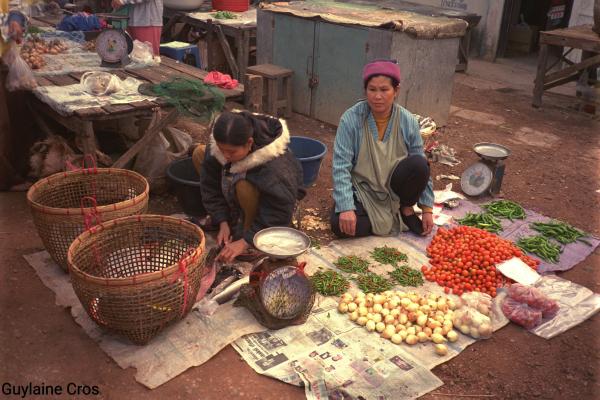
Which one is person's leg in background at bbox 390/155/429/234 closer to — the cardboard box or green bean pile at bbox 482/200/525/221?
green bean pile at bbox 482/200/525/221

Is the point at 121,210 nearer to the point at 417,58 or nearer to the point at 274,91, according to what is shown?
the point at 274,91

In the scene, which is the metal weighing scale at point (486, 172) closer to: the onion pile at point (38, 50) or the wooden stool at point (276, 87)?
the wooden stool at point (276, 87)

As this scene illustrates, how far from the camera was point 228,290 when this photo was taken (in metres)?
3.22

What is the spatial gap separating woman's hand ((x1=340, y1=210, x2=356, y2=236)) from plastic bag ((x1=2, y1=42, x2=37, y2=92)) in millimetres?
2697

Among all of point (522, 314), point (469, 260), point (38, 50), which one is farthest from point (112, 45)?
point (522, 314)

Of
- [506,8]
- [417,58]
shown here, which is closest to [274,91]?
[417,58]

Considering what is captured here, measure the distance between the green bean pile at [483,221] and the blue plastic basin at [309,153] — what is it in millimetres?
1228

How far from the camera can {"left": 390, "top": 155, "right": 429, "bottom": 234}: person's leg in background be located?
153 inches

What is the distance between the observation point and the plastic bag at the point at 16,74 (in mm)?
4336

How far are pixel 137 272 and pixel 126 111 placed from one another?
139 centimetres

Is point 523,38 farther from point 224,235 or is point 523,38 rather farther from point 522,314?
point 224,235

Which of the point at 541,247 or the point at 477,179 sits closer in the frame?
the point at 541,247

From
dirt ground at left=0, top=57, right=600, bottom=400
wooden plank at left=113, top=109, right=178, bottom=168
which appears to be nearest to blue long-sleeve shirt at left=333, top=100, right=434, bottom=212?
dirt ground at left=0, top=57, right=600, bottom=400

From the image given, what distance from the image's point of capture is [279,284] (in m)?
2.96
